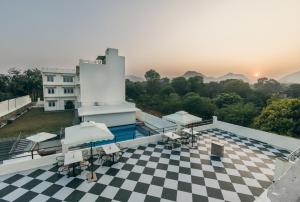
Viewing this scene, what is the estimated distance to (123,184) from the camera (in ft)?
16.7

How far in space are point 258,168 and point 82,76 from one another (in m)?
20.5

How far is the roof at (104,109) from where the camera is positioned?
1701 cm

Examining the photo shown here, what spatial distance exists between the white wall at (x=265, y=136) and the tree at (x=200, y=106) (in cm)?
891

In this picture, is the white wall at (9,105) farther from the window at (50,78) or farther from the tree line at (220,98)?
the tree line at (220,98)

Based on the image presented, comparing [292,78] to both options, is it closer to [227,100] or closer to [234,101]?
[234,101]

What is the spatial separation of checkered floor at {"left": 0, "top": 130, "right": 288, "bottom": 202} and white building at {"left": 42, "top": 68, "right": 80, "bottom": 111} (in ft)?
87.0

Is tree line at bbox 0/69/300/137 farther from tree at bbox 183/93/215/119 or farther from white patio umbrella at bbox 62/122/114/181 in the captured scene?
white patio umbrella at bbox 62/122/114/181

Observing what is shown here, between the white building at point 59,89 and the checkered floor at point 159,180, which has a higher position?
the white building at point 59,89

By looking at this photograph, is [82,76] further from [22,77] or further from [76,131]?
[22,77]

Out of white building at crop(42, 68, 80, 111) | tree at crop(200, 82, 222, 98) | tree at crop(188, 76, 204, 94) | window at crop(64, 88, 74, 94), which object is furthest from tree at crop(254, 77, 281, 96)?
window at crop(64, 88, 74, 94)

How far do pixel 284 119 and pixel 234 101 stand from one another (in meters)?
10.4

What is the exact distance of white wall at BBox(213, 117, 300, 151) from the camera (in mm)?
7971

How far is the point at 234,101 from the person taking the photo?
20.4 meters

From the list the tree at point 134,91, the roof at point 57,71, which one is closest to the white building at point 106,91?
the roof at point 57,71
